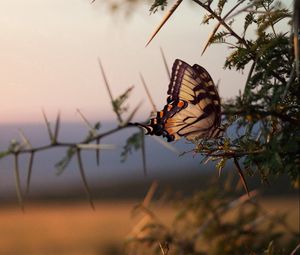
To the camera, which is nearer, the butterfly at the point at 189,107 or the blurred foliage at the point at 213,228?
the blurred foliage at the point at 213,228

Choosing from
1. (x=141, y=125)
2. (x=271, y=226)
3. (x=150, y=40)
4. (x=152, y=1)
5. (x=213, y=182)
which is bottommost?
(x=271, y=226)

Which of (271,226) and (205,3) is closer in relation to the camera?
(271,226)

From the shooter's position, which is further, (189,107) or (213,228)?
(189,107)

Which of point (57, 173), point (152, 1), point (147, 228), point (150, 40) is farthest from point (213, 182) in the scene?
point (152, 1)

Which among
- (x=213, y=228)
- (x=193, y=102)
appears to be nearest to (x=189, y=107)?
(x=193, y=102)

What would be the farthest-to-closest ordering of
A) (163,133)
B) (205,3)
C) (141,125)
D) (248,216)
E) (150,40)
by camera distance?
(205,3), (163,133), (150,40), (248,216), (141,125)

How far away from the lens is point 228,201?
5.66ft

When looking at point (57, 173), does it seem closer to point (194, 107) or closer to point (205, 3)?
point (194, 107)

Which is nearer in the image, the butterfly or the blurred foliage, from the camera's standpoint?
the blurred foliage

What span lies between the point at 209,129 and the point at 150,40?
44 cm

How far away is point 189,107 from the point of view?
2.44m

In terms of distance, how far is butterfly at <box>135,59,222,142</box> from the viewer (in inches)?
90.9

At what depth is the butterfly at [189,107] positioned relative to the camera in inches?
90.9

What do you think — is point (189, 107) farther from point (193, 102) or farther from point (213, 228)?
point (213, 228)
